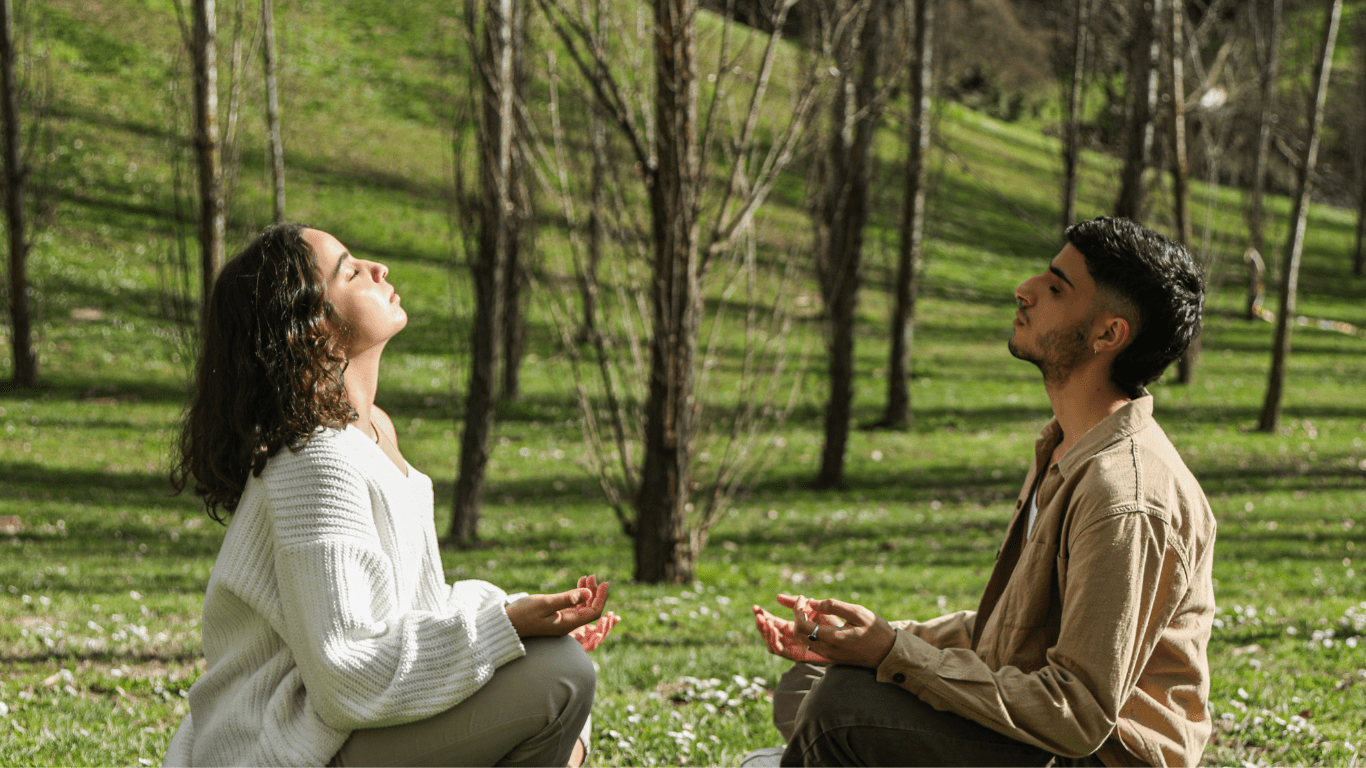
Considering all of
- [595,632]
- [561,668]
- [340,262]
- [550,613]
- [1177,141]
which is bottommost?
[595,632]

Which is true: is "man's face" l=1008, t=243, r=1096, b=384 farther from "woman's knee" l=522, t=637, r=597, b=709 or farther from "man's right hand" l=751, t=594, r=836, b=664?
"woman's knee" l=522, t=637, r=597, b=709

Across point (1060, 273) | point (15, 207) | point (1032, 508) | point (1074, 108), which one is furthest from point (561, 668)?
point (1074, 108)

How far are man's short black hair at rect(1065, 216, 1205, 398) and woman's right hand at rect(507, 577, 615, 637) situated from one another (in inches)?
54.6

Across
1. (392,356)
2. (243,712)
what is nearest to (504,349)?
(392,356)

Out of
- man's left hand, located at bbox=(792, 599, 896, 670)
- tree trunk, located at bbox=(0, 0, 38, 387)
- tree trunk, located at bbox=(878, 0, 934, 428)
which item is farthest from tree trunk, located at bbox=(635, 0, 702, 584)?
tree trunk, located at bbox=(0, 0, 38, 387)

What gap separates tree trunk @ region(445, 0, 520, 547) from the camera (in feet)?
29.7

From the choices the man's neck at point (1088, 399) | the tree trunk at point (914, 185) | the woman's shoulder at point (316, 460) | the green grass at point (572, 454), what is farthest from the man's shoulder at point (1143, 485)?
the tree trunk at point (914, 185)

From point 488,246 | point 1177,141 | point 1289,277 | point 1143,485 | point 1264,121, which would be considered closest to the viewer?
point 1143,485

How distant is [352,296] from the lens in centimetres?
253

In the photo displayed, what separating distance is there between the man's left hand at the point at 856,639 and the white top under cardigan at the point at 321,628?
0.66 metres

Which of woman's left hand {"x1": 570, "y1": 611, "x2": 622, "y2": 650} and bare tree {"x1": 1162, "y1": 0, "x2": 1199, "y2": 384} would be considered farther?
bare tree {"x1": 1162, "y1": 0, "x2": 1199, "y2": 384}

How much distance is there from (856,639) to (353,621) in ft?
3.51

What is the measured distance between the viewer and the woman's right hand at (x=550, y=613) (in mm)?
2275

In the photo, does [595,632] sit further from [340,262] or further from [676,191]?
[676,191]
